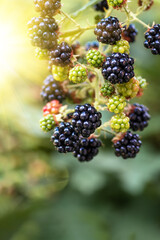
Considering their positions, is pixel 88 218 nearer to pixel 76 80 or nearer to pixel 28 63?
pixel 28 63

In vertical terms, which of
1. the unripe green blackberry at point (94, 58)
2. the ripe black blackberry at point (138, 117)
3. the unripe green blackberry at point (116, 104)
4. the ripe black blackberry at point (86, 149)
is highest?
the unripe green blackberry at point (94, 58)

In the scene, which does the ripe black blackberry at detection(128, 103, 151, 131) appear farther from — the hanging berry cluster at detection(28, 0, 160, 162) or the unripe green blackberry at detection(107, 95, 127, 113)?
the unripe green blackberry at detection(107, 95, 127, 113)

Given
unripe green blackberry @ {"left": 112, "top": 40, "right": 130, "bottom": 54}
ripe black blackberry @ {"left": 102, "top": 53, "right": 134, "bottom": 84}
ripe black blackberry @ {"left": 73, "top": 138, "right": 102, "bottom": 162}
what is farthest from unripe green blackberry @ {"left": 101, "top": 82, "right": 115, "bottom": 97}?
ripe black blackberry @ {"left": 73, "top": 138, "right": 102, "bottom": 162}

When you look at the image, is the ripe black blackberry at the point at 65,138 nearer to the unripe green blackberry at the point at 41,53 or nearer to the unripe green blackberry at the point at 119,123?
the unripe green blackberry at the point at 119,123

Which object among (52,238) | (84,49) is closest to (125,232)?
(52,238)

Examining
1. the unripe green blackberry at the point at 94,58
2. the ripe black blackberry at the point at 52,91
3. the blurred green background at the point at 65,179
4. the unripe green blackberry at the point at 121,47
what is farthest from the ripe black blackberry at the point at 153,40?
the blurred green background at the point at 65,179

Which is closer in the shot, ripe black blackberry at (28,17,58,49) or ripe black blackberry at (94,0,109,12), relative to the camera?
ripe black blackberry at (28,17,58,49)
